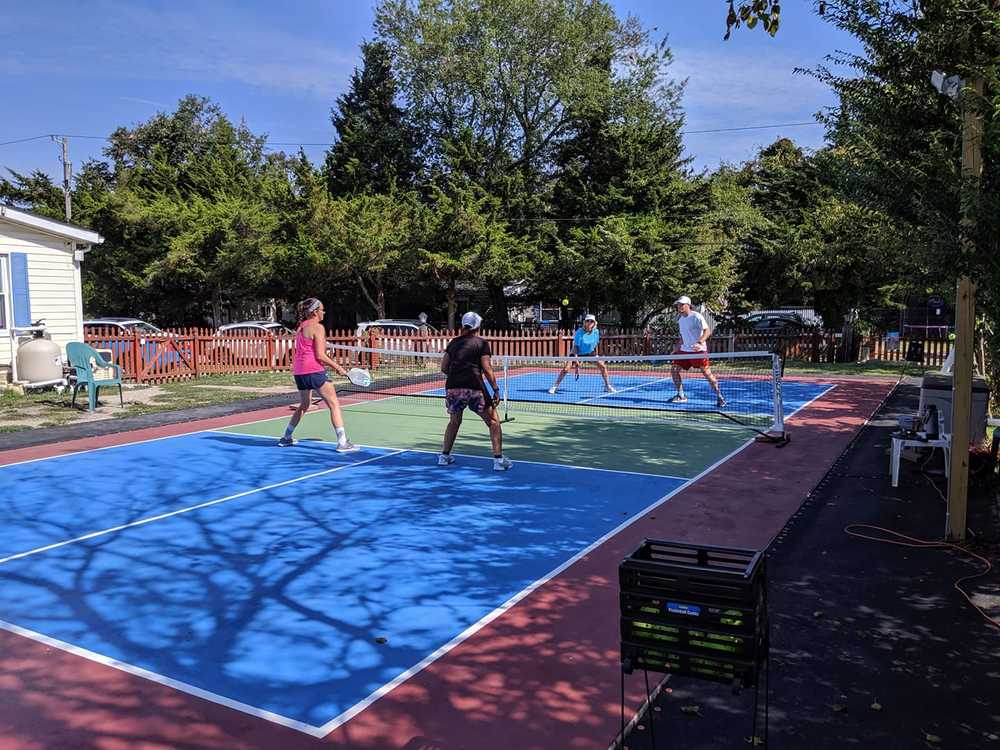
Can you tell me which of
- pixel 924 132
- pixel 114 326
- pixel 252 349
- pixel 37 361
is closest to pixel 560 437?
pixel 924 132

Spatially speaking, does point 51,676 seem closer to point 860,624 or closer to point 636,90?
point 860,624

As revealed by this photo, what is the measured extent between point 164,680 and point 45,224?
54.4 ft

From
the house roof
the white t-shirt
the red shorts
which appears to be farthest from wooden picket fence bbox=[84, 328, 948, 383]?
the white t-shirt

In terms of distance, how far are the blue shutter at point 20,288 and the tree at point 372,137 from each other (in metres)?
21.6

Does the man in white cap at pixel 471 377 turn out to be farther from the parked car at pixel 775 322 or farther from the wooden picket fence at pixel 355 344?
the parked car at pixel 775 322

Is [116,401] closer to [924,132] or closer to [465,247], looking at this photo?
[924,132]

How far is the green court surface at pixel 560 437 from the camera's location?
33.7 ft

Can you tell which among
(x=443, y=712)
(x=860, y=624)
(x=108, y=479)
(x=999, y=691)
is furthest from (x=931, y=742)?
(x=108, y=479)

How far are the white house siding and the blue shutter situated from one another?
0.39ft

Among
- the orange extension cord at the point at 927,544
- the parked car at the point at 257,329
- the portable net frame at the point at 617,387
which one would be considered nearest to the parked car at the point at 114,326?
the parked car at the point at 257,329

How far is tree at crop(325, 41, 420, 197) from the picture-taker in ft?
127

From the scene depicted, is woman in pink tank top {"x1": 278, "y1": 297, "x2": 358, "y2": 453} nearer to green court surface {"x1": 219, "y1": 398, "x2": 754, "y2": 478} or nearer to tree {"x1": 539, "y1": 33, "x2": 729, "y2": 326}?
green court surface {"x1": 219, "y1": 398, "x2": 754, "y2": 478}

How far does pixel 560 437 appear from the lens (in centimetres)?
1202

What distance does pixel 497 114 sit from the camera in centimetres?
4134
